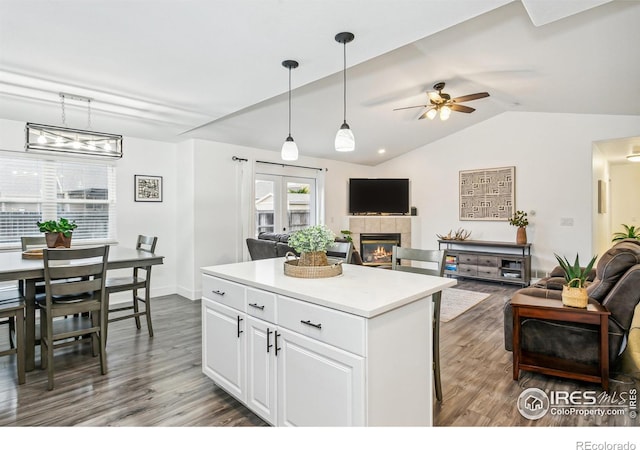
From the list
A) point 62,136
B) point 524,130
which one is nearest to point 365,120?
point 524,130

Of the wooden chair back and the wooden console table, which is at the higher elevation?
the wooden chair back

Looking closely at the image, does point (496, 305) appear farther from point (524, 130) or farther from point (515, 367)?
point (524, 130)

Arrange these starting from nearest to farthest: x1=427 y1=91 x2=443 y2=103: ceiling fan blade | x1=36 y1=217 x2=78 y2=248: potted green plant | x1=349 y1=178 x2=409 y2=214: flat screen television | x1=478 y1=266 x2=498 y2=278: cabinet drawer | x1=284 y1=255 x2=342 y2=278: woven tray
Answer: x1=284 y1=255 x2=342 y2=278: woven tray
x1=36 y1=217 x2=78 y2=248: potted green plant
x1=427 y1=91 x2=443 y2=103: ceiling fan blade
x1=478 y1=266 x2=498 y2=278: cabinet drawer
x1=349 y1=178 x2=409 y2=214: flat screen television

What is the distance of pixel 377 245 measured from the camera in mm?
7367

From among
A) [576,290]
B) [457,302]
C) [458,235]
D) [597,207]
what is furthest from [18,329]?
[597,207]

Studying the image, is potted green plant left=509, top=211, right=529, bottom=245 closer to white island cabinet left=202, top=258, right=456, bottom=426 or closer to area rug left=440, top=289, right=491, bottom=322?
area rug left=440, top=289, right=491, bottom=322

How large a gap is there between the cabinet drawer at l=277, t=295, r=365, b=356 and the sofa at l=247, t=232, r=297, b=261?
239 cm

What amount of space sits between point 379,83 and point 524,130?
3267 mm

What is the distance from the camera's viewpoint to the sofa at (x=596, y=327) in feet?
8.03

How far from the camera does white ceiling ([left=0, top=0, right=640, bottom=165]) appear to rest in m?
2.06

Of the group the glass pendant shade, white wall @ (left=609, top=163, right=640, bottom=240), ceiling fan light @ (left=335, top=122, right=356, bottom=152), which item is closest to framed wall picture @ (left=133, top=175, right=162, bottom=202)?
the glass pendant shade

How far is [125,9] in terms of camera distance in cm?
200

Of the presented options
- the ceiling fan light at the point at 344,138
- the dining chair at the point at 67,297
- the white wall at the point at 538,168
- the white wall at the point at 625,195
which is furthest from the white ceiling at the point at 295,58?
the white wall at the point at 625,195

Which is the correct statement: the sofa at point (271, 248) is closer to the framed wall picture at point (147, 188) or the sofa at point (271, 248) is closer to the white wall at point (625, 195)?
the framed wall picture at point (147, 188)
